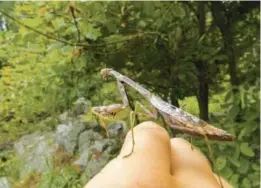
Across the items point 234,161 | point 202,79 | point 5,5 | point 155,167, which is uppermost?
point 5,5

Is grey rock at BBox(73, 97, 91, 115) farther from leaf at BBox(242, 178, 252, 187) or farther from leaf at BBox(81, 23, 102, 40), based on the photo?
leaf at BBox(242, 178, 252, 187)

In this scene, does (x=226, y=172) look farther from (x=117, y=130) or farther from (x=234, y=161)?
(x=117, y=130)

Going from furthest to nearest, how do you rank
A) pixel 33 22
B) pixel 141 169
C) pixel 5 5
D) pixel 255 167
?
pixel 255 167
pixel 33 22
pixel 5 5
pixel 141 169

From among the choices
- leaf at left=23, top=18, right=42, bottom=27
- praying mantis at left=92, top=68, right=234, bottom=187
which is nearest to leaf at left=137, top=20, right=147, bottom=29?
leaf at left=23, top=18, right=42, bottom=27

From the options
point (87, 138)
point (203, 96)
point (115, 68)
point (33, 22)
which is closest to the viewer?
point (33, 22)

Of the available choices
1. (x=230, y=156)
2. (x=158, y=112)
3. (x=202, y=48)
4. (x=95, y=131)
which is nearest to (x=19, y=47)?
(x=95, y=131)

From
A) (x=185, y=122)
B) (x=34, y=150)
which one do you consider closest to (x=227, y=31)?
(x=34, y=150)

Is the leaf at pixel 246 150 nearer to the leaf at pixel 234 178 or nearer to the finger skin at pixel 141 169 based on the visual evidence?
the leaf at pixel 234 178
